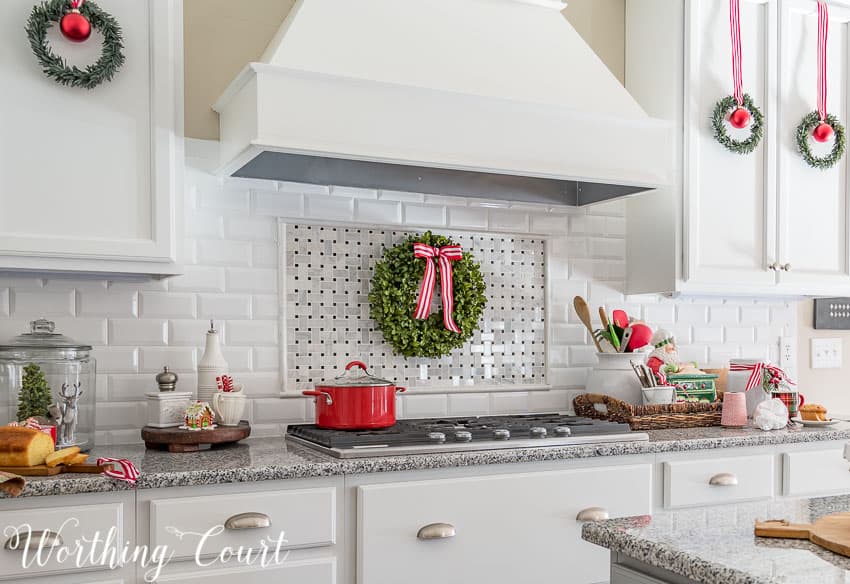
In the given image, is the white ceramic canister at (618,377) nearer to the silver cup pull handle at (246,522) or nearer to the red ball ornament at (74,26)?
the silver cup pull handle at (246,522)

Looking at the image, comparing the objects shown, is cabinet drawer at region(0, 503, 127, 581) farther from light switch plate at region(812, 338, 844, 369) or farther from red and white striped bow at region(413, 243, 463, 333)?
light switch plate at region(812, 338, 844, 369)

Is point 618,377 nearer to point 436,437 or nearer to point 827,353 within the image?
point 436,437

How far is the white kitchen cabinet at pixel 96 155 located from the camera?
2.19 metres

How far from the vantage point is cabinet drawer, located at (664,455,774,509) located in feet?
8.66

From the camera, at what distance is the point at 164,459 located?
2.21 meters

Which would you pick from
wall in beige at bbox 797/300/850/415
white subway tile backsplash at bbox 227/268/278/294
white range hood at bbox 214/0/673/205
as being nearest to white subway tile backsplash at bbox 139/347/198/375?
white subway tile backsplash at bbox 227/268/278/294

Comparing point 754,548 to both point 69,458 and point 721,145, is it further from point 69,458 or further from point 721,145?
point 721,145

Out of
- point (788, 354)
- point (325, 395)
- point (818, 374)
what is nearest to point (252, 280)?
point (325, 395)

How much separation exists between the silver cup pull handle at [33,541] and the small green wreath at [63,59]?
1125mm

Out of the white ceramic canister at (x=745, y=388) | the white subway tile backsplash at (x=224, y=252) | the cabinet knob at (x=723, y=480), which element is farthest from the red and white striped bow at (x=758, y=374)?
the white subway tile backsplash at (x=224, y=252)

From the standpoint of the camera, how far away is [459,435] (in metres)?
2.38

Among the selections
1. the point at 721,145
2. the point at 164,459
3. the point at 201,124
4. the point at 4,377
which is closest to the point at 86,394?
the point at 4,377

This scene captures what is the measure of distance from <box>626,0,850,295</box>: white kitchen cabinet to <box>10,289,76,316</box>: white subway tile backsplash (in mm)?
2032

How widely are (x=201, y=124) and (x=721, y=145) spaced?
1.86 metres
